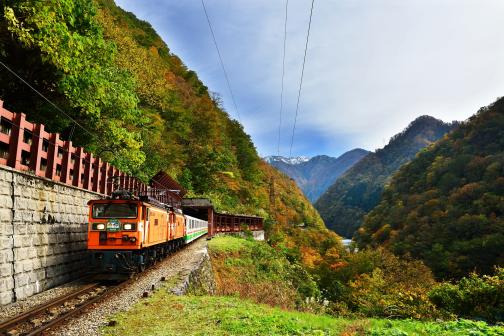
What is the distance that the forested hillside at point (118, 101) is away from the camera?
48.8 feet

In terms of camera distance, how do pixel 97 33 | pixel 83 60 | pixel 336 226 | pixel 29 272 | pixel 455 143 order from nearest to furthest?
pixel 29 272 → pixel 83 60 → pixel 97 33 → pixel 455 143 → pixel 336 226

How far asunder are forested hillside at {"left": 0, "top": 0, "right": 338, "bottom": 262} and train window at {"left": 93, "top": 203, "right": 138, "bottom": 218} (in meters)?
5.94

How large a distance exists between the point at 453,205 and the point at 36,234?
9411 cm

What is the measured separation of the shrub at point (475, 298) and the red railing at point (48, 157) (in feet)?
53.9

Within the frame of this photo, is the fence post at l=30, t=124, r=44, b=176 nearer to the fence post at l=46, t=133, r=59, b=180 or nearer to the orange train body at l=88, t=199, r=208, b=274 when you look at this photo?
the fence post at l=46, t=133, r=59, b=180

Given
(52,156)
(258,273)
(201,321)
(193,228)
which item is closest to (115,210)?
(52,156)

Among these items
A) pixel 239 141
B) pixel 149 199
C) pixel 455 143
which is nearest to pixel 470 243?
pixel 239 141

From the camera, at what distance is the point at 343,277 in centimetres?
4347

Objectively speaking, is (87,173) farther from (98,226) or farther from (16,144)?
(16,144)

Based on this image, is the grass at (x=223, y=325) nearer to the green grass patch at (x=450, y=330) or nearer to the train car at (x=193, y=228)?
the green grass patch at (x=450, y=330)

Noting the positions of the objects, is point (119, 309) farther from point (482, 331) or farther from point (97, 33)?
point (97, 33)

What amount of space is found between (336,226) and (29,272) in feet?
644

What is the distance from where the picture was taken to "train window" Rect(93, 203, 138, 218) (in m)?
14.2

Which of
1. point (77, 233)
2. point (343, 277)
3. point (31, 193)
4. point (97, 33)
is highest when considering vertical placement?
point (97, 33)
